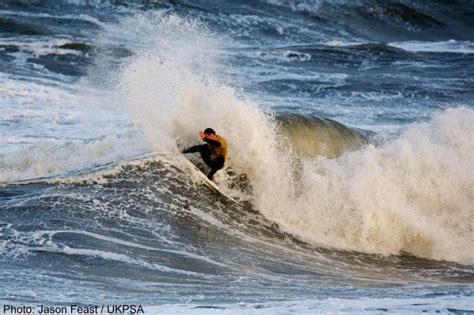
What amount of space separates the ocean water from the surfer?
1.13 ft

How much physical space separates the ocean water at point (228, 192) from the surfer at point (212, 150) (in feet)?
1.13

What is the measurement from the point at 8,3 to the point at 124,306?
67.1 feet

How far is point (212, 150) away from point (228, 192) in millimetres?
719

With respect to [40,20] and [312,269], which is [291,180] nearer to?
[312,269]

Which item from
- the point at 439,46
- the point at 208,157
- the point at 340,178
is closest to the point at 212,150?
the point at 208,157

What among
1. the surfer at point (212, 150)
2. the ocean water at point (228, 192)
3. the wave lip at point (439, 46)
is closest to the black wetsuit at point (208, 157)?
the surfer at point (212, 150)

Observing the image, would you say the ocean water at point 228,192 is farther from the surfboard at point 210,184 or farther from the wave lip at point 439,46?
the wave lip at point 439,46

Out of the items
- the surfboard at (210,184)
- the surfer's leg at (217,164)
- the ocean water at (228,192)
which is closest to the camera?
the ocean water at (228,192)

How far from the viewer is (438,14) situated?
32.0 meters

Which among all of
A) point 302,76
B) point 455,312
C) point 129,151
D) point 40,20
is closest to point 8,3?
point 40,20

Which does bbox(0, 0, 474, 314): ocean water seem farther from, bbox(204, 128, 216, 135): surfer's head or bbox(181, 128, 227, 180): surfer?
bbox(204, 128, 216, 135): surfer's head

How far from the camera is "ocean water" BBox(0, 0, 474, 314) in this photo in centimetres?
770

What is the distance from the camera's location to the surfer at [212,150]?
10.8 meters

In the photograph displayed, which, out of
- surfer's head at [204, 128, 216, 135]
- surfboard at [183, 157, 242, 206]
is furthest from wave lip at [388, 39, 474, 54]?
surfer's head at [204, 128, 216, 135]
